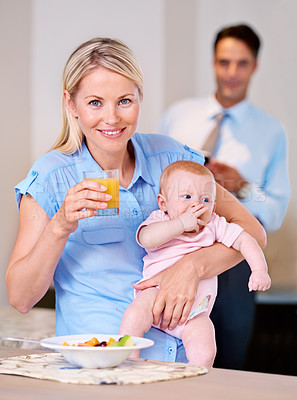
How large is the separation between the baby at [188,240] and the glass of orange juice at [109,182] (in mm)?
143

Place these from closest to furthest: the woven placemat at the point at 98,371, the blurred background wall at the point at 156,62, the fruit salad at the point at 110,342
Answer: the woven placemat at the point at 98,371, the fruit salad at the point at 110,342, the blurred background wall at the point at 156,62

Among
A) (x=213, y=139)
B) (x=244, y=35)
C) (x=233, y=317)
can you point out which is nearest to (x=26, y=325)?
(x=233, y=317)

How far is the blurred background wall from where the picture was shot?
3520mm

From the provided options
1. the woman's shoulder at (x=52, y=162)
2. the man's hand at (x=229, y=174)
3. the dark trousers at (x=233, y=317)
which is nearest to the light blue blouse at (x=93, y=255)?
the woman's shoulder at (x=52, y=162)

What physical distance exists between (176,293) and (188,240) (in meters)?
0.17

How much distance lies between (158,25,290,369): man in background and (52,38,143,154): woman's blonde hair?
1.54m

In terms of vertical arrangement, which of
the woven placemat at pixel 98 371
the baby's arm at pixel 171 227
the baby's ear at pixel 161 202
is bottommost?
the woven placemat at pixel 98 371

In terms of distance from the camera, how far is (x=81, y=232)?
6.28 feet

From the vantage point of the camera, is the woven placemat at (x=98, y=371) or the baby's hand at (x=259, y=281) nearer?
the woven placemat at (x=98, y=371)

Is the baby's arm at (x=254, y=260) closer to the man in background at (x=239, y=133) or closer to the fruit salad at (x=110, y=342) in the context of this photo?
the fruit salad at (x=110, y=342)

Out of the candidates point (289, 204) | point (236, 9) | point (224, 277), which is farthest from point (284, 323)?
point (236, 9)

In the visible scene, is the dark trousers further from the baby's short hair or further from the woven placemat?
the woven placemat

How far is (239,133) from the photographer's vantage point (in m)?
4.08

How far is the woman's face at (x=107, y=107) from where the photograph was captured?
1868 mm
